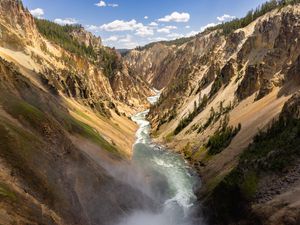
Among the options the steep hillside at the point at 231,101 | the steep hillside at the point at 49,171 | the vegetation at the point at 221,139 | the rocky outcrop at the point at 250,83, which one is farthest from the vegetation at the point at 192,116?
the steep hillside at the point at 49,171

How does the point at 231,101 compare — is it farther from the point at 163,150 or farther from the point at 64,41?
the point at 64,41

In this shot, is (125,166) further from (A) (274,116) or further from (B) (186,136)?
(B) (186,136)

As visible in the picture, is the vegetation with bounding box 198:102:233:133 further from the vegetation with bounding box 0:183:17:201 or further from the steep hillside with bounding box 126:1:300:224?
the vegetation with bounding box 0:183:17:201

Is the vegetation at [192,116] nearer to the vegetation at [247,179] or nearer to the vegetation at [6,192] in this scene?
the vegetation at [247,179]

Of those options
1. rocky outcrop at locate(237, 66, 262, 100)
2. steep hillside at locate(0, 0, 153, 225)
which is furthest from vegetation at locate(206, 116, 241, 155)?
steep hillside at locate(0, 0, 153, 225)

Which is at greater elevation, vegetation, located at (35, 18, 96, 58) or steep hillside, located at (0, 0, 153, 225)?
vegetation, located at (35, 18, 96, 58)

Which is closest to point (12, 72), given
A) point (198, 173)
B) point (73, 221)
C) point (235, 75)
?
point (73, 221)
